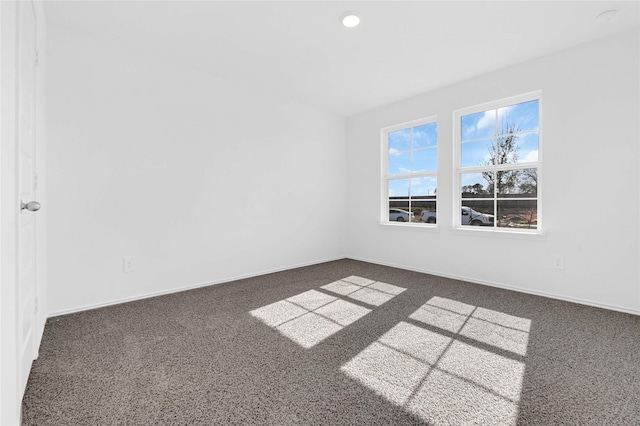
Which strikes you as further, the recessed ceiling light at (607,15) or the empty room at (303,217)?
the recessed ceiling light at (607,15)

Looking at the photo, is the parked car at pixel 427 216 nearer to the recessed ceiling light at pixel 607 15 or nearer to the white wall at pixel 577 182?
the white wall at pixel 577 182

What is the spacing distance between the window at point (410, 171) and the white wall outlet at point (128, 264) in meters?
3.39

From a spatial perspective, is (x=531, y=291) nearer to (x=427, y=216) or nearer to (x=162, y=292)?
(x=427, y=216)

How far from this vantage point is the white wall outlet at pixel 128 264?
2.82 meters

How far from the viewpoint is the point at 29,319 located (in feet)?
5.47

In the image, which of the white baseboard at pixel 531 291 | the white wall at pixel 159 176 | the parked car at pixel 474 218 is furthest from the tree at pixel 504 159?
the white wall at pixel 159 176

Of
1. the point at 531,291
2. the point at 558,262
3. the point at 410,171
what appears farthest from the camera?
the point at 410,171

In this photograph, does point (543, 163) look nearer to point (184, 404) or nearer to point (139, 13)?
point (184, 404)

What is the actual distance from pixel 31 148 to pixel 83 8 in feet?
4.36

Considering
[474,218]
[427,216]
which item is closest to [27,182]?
[427,216]

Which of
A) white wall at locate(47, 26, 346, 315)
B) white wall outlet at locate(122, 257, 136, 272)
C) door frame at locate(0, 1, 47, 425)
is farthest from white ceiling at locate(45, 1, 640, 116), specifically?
white wall outlet at locate(122, 257, 136, 272)

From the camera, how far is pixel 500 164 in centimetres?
347

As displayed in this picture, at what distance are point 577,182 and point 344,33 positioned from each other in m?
2.66

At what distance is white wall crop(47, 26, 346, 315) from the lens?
2539mm
